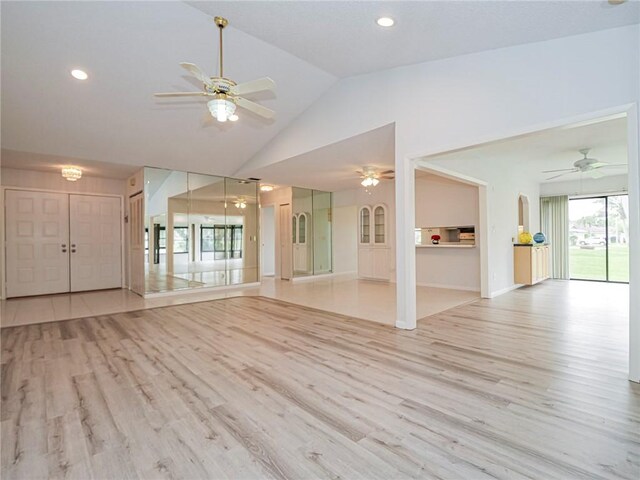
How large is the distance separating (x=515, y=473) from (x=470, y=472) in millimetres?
220

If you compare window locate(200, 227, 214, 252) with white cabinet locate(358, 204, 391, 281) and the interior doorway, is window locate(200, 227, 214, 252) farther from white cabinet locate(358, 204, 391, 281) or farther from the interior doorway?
white cabinet locate(358, 204, 391, 281)

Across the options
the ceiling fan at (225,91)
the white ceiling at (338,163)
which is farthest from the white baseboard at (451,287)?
the ceiling fan at (225,91)

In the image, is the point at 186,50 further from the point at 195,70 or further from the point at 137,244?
the point at 137,244

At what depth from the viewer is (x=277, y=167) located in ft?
22.2

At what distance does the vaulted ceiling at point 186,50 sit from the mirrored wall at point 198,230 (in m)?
1.35

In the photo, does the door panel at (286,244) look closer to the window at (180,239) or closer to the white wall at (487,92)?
the window at (180,239)

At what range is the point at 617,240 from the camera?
26.4 feet

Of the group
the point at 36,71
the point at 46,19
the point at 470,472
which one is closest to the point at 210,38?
the point at 46,19

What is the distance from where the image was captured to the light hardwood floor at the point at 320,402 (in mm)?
1661

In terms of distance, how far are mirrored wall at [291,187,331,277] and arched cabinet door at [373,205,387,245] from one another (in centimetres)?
177

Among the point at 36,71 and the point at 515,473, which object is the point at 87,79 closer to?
the point at 36,71

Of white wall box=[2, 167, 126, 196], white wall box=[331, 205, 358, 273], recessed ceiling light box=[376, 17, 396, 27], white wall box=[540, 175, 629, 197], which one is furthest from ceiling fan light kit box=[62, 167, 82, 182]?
white wall box=[540, 175, 629, 197]

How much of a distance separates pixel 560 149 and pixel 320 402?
20.3ft

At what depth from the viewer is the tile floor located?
16.2ft
